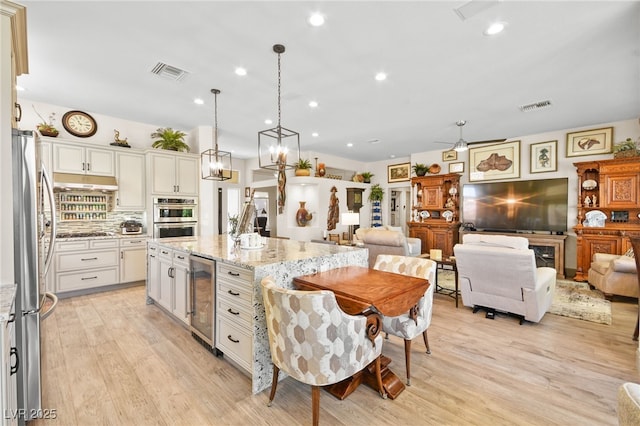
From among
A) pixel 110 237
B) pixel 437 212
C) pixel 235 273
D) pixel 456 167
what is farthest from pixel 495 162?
pixel 110 237

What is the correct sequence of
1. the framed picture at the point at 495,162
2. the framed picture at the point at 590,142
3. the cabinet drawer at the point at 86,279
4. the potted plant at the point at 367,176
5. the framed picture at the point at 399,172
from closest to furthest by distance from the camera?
the cabinet drawer at the point at 86,279, the framed picture at the point at 590,142, the framed picture at the point at 495,162, the framed picture at the point at 399,172, the potted plant at the point at 367,176

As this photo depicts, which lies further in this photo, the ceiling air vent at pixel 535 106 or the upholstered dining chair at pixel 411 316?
the ceiling air vent at pixel 535 106

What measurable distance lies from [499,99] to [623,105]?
6.99 feet

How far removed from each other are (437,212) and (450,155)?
1.53 m

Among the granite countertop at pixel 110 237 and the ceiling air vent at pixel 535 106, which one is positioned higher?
the ceiling air vent at pixel 535 106

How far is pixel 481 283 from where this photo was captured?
3.42 metres

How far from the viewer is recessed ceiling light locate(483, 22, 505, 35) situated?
2.47 m

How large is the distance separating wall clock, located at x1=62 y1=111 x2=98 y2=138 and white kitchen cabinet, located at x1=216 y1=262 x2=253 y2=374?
4.29 metres

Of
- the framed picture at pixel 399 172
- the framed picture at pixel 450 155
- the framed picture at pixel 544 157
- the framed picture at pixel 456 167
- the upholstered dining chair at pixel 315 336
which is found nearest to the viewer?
the upholstered dining chair at pixel 315 336

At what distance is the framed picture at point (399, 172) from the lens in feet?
27.5

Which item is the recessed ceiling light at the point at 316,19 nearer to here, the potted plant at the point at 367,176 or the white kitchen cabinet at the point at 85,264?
the white kitchen cabinet at the point at 85,264

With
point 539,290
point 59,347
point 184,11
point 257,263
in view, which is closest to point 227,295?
point 257,263

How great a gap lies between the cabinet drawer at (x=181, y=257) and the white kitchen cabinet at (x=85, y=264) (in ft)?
7.76

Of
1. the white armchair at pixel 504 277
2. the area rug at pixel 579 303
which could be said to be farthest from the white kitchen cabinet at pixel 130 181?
the area rug at pixel 579 303
